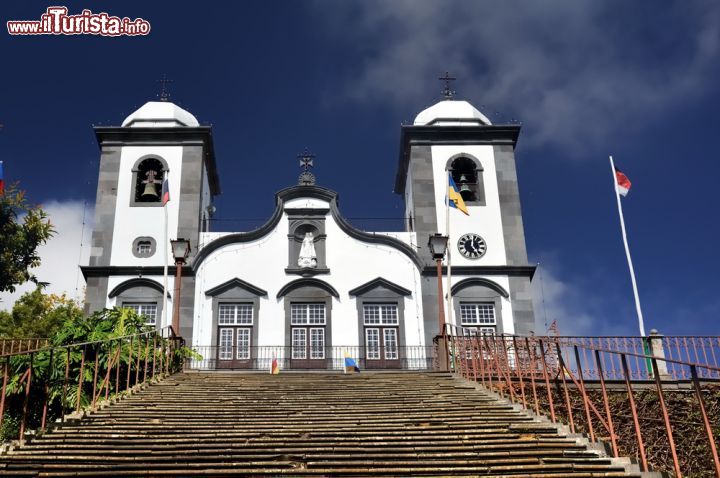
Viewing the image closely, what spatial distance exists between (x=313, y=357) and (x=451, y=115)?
31.4 ft

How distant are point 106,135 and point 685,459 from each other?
18.9 meters

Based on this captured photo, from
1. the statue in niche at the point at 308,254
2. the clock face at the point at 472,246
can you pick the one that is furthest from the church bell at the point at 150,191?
the clock face at the point at 472,246

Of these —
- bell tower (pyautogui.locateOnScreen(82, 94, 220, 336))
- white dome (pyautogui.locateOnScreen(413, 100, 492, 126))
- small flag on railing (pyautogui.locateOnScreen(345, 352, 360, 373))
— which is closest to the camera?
small flag on railing (pyautogui.locateOnScreen(345, 352, 360, 373))

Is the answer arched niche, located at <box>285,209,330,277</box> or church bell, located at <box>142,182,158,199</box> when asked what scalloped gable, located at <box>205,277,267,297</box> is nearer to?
arched niche, located at <box>285,209,330,277</box>

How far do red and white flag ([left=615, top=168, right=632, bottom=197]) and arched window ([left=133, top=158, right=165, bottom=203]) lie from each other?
13.8m

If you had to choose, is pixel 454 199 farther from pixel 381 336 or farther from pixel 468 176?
pixel 381 336

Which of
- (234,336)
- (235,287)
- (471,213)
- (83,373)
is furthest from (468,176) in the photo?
(83,373)

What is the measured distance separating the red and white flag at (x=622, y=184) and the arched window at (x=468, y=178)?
3.98 metres

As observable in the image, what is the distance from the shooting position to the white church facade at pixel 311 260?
21344 mm

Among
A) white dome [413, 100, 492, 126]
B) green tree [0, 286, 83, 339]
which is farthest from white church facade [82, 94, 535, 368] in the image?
green tree [0, 286, 83, 339]

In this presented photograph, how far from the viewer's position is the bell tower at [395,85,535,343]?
2191 centimetres

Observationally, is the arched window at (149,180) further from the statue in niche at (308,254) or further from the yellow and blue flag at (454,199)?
the yellow and blue flag at (454,199)

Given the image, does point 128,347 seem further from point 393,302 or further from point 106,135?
point 106,135

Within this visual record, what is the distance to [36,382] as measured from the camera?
39.2 feet
